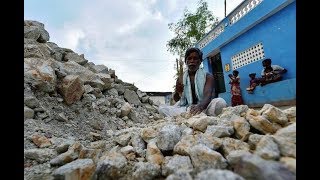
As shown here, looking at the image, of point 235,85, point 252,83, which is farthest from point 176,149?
point 235,85

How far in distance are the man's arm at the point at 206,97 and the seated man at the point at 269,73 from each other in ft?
1.25

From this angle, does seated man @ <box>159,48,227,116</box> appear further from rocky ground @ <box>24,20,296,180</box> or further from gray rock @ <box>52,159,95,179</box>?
gray rock @ <box>52,159,95,179</box>

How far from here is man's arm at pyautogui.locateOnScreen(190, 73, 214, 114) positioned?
80.4 inches

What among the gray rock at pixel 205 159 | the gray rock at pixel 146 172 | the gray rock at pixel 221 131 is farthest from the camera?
the gray rock at pixel 221 131

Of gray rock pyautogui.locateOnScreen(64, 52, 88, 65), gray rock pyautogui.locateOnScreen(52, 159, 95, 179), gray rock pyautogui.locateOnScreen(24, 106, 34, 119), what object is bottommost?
gray rock pyautogui.locateOnScreen(52, 159, 95, 179)

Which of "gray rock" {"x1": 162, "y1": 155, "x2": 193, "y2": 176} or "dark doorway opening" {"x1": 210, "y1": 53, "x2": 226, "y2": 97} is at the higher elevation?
"dark doorway opening" {"x1": 210, "y1": 53, "x2": 226, "y2": 97}

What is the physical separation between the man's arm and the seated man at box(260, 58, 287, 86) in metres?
0.38

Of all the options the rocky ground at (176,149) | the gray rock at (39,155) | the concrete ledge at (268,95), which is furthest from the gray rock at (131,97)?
the gray rock at (39,155)

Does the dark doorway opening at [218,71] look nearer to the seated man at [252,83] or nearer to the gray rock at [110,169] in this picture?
the seated man at [252,83]

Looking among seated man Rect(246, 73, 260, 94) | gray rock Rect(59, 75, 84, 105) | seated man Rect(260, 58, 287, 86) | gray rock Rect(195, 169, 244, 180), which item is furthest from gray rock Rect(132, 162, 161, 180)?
gray rock Rect(59, 75, 84, 105)

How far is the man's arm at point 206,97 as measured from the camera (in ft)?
6.70

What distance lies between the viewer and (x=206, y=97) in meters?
2.13

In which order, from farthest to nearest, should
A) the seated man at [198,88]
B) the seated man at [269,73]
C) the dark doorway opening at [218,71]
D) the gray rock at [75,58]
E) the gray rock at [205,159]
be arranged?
the gray rock at [75,58]
the dark doorway opening at [218,71]
the seated man at [198,88]
the seated man at [269,73]
the gray rock at [205,159]
